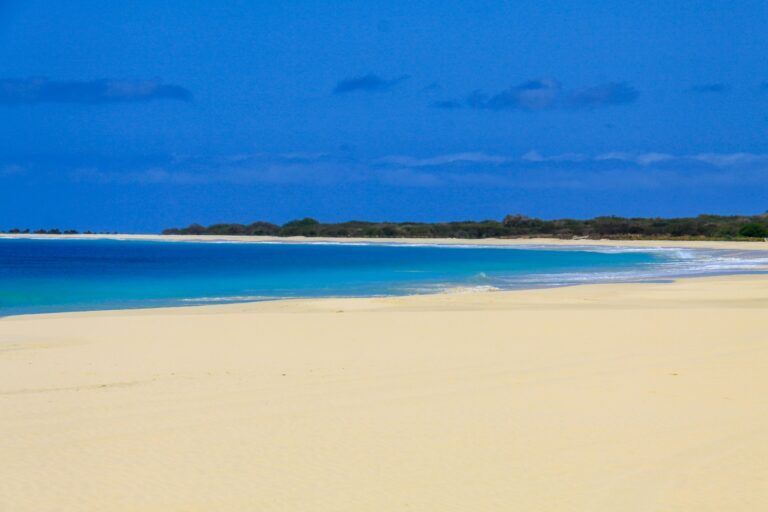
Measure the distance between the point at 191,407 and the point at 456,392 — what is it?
2.45m

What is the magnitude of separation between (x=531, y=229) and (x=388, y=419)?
94609 millimetres

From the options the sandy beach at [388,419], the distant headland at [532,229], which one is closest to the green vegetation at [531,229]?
the distant headland at [532,229]

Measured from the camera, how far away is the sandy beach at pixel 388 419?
200 inches

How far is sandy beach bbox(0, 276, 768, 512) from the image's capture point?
507 cm

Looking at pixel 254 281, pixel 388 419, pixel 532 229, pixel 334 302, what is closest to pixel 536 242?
pixel 532 229

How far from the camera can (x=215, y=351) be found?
11023 millimetres

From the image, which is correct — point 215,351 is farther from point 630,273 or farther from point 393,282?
point 630,273

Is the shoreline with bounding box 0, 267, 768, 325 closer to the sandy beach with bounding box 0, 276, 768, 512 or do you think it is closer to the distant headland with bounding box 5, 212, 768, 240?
the sandy beach with bounding box 0, 276, 768, 512

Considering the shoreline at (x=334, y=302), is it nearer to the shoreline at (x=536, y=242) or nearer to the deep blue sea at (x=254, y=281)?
the deep blue sea at (x=254, y=281)

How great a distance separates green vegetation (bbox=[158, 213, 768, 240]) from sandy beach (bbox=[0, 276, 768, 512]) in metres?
66.9

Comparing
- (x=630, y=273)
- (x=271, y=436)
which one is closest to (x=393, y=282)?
(x=630, y=273)

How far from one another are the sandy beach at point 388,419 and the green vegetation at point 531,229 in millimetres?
66925

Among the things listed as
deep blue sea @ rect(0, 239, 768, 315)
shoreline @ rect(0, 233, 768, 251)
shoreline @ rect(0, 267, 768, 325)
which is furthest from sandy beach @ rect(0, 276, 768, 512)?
shoreline @ rect(0, 233, 768, 251)

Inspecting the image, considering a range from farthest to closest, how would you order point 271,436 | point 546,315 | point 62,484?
point 546,315 < point 271,436 < point 62,484
